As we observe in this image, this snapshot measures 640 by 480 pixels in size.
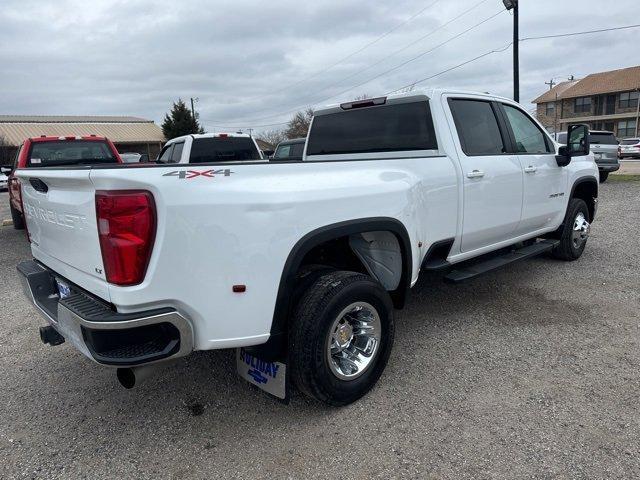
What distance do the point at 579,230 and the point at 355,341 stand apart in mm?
4195

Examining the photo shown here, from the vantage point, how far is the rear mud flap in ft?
8.93

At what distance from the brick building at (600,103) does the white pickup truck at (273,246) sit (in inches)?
1928

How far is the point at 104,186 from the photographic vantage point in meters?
2.20

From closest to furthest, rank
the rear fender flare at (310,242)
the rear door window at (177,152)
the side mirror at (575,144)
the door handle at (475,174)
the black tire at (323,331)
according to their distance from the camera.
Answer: the rear fender flare at (310,242) → the black tire at (323,331) → the door handle at (475,174) → the side mirror at (575,144) → the rear door window at (177,152)

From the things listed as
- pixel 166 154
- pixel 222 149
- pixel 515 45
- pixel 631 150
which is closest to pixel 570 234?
pixel 222 149

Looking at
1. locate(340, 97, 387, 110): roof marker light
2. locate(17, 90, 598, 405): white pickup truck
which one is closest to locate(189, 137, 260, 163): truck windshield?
locate(340, 97, 387, 110): roof marker light

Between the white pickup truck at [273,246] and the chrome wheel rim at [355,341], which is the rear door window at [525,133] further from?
the chrome wheel rim at [355,341]

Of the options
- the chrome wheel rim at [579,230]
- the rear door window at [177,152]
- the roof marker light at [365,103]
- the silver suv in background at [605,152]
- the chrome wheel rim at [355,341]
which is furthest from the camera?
the silver suv in background at [605,152]

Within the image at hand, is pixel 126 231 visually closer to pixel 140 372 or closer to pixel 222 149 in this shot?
pixel 140 372

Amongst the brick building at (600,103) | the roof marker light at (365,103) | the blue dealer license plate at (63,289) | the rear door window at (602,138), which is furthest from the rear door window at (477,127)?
the brick building at (600,103)

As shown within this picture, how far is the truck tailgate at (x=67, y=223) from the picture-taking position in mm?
2348

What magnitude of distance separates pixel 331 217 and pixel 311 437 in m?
1.24

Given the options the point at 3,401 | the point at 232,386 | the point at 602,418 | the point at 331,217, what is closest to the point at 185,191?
the point at 331,217

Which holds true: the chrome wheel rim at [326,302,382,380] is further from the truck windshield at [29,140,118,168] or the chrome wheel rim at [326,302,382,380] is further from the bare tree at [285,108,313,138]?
the bare tree at [285,108,313,138]
